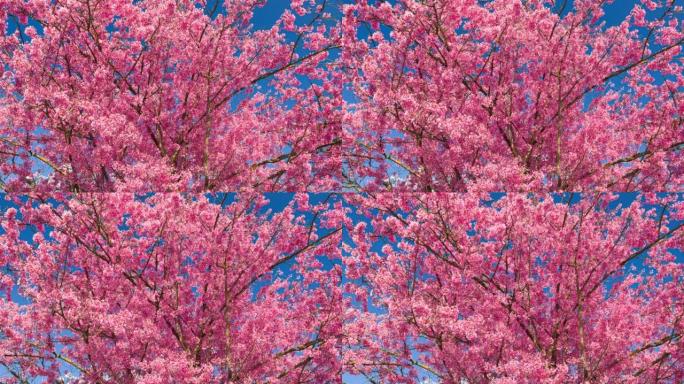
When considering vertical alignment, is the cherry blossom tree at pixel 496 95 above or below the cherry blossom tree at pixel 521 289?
above

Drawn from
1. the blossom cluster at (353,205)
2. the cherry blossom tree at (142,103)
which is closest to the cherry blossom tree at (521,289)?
the blossom cluster at (353,205)

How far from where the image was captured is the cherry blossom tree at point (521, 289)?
6.84 m

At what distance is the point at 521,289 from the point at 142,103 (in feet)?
19.1

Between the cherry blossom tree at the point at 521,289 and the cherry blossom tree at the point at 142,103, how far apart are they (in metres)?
2.82

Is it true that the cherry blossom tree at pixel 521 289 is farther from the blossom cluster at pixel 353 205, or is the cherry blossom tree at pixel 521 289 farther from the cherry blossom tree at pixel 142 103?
the cherry blossom tree at pixel 142 103

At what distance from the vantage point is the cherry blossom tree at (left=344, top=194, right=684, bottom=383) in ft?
22.4

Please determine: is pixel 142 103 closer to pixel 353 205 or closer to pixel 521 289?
pixel 353 205

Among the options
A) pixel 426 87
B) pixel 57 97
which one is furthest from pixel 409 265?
pixel 57 97

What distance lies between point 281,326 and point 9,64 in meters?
5.94

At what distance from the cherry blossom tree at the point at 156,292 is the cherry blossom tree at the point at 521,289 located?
1087 mm

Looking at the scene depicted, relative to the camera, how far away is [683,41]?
994cm

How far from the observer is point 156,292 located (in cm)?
722

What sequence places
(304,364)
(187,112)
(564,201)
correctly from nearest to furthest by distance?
(564,201)
(304,364)
(187,112)

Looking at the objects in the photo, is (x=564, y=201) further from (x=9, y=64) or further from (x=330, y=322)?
(x=9, y=64)
